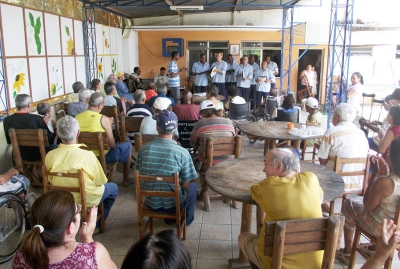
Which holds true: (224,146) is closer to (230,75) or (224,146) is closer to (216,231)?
(216,231)

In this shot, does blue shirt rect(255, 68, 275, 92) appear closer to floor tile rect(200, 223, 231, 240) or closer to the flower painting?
the flower painting

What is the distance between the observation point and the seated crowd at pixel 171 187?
1.57m

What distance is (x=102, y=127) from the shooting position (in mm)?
4172

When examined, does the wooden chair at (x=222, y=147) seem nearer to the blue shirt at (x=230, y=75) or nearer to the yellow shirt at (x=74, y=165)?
the yellow shirt at (x=74, y=165)

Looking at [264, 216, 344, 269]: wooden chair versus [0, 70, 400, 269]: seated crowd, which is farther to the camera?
[264, 216, 344, 269]: wooden chair

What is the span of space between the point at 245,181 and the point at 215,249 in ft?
2.60

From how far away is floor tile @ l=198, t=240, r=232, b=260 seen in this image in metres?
2.98

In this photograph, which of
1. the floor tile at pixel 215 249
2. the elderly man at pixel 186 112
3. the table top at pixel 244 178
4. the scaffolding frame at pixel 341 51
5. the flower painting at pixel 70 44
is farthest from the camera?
the flower painting at pixel 70 44

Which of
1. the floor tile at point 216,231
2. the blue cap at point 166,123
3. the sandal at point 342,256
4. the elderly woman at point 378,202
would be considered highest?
the blue cap at point 166,123

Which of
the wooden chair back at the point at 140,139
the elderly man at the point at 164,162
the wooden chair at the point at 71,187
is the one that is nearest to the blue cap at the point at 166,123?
the elderly man at the point at 164,162

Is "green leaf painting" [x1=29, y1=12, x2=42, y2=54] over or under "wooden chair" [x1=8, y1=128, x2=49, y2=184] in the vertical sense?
over

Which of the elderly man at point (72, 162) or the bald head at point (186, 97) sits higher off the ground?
the bald head at point (186, 97)

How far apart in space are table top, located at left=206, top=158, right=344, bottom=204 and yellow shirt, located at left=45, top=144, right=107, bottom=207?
98 centimetres

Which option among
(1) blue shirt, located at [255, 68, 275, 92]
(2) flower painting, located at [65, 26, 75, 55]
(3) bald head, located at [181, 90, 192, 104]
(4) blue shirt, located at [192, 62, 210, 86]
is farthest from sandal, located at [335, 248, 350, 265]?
(4) blue shirt, located at [192, 62, 210, 86]
